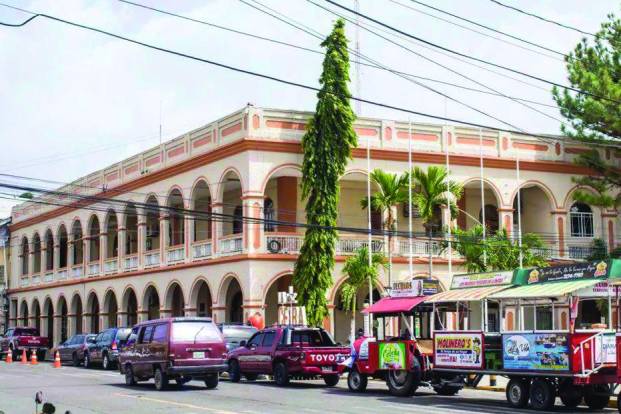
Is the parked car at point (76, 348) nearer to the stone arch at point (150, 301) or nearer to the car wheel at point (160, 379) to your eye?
the stone arch at point (150, 301)

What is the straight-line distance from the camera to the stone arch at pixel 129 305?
48.9 m

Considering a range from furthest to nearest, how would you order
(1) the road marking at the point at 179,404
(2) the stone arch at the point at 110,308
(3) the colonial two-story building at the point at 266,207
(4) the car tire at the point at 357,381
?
(2) the stone arch at the point at 110,308 → (3) the colonial two-story building at the point at 266,207 → (4) the car tire at the point at 357,381 → (1) the road marking at the point at 179,404

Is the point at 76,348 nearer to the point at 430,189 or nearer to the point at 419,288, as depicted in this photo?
the point at 430,189

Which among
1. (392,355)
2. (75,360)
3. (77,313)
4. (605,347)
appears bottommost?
(75,360)

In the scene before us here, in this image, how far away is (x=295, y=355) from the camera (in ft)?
87.7

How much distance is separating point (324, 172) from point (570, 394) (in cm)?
1963

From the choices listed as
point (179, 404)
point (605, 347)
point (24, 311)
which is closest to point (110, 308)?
point (24, 311)

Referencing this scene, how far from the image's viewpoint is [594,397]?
19.9 metres

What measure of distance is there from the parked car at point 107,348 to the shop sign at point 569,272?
19870 millimetres

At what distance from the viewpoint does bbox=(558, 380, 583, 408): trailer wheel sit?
19.5 m

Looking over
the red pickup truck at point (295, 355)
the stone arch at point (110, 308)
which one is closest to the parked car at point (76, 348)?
the stone arch at point (110, 308)

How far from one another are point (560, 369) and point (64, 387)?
13.9 meters

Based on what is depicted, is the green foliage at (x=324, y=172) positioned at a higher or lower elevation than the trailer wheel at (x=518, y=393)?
higher

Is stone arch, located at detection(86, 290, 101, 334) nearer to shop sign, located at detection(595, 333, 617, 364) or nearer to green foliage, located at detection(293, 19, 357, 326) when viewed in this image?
green foliage, located at detection(293, 19, 357, 326)
